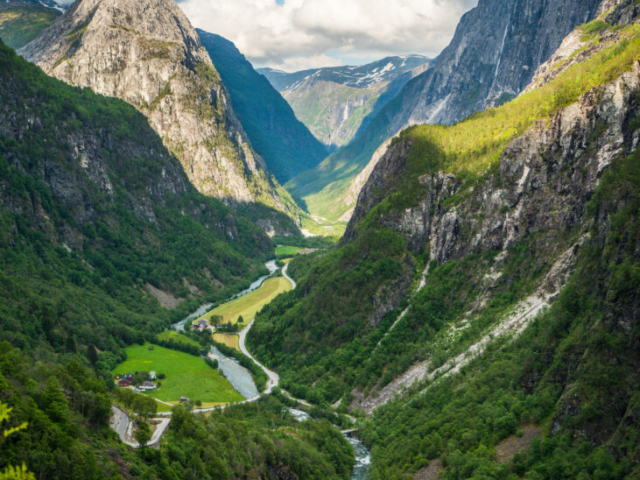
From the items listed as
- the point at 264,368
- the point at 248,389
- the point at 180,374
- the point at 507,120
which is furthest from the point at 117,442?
the point at 507,120

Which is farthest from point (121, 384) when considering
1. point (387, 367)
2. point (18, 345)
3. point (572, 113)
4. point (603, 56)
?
point (603, 56)

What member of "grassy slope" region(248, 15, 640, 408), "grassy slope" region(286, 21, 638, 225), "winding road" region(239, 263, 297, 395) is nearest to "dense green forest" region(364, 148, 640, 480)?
"grassy slope" region(248, 15, 640, 408)

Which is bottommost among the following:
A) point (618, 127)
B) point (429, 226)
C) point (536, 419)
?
point (536, 419)

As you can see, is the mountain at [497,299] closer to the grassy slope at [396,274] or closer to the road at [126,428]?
the grassy slope at [396,274]

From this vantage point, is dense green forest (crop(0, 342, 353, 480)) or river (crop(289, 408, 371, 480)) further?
river (crop(289, 408, 371, 480))

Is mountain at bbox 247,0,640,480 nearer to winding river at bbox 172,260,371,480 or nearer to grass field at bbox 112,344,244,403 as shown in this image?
winding river at bbox 172,260,371,480

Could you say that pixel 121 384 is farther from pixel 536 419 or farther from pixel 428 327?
pixel 536 419
